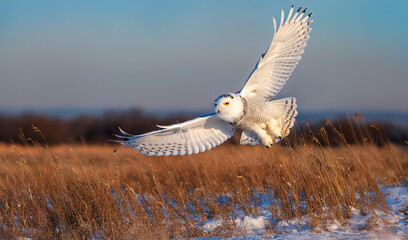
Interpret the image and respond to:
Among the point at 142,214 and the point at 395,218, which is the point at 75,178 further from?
the point at 395,218

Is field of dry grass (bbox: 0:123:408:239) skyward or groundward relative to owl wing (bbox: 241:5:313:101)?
groundward

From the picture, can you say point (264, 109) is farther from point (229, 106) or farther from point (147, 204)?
point (147, 204)

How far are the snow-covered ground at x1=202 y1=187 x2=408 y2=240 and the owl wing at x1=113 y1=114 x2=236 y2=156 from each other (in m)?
1.25

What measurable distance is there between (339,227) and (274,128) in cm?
169

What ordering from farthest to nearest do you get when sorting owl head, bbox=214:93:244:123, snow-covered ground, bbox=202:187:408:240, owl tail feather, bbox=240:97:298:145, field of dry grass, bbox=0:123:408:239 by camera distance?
1. owl tail feather, bbox=240:97:298:145
2. owl head, bbox=214:93:244:123
3. field of dry grass, bbox=0:123:408:239
4. snow-covered ground, bbox=202:187:408:240

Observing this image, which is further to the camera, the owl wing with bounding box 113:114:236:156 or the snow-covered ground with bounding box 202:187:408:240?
the owl wing with bounding box 113:114:236:156

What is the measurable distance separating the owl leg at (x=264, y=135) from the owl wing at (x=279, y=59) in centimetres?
43

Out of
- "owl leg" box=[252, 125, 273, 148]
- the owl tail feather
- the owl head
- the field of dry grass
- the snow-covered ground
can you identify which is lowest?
the snow-covered ground

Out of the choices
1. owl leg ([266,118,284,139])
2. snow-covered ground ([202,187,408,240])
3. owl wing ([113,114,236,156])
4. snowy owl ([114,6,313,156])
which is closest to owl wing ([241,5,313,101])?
snowy owl ([114,6,313,156])

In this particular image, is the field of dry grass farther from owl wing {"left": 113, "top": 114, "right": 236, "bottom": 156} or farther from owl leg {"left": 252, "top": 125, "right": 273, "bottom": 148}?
owl wing {"left": 113, "top": 114, "right": 236, "bottom": 156}

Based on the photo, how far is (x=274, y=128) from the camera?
20.4 feet

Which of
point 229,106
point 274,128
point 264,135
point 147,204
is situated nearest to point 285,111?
point 274,128

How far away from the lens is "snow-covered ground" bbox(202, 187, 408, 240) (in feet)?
15.3

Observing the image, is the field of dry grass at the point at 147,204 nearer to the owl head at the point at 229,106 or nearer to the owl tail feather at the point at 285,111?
the owl tail feather at the point at 285,111
